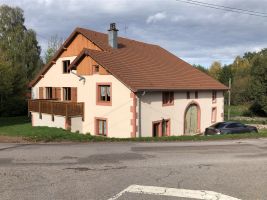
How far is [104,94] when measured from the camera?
84.4ft

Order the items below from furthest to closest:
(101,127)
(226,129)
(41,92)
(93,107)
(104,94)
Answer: (41,92)
(93,107)
(101,127)
(104,94)
(226,129)

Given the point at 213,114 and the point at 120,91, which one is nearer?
the point at 120,91

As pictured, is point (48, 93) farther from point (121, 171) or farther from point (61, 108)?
point (121, 171)

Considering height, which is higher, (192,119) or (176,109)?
(176,109)

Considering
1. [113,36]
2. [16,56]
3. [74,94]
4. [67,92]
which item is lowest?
[74,94]

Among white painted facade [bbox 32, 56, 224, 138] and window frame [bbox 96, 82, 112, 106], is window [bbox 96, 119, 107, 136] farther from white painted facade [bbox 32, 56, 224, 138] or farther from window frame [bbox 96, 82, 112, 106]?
window frame [bbox 96, 82, 112, 106]

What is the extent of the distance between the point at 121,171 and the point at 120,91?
14659 mm

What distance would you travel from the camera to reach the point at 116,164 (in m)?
10.8

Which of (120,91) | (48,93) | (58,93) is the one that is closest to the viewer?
(120,91)

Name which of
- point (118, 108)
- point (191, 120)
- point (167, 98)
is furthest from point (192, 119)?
point (118, 108)

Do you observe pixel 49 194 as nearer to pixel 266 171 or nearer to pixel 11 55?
pixel 266 171

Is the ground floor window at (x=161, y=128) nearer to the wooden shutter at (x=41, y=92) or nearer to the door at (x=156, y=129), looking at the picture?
the door at (x=156, y=129)

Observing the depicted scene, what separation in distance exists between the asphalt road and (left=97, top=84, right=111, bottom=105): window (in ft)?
37.0

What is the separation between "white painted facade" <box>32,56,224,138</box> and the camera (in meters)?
24.2
